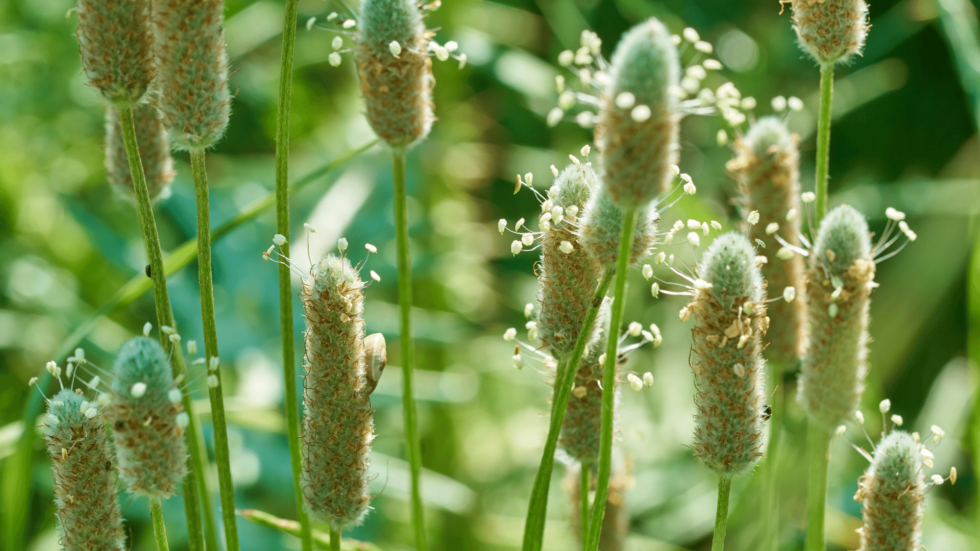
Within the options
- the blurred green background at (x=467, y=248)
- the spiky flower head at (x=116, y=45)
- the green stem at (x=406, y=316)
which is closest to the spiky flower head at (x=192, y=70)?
the spiky flower head at (x=116, y=45)

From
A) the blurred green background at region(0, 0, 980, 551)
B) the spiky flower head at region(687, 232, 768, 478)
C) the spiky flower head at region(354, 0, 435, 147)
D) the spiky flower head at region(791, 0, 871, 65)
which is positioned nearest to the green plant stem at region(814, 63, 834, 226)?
the spiky flower head at region(791, 0, 871, 65)

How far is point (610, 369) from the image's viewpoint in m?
0.48

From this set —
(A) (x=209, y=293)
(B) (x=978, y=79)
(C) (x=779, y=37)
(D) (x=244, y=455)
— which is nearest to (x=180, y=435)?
(A) (x=209, y=293)

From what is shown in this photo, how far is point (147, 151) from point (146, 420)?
0.29m

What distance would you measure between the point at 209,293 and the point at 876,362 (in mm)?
1354

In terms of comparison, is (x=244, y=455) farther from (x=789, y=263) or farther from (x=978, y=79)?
(x=978, y=79)

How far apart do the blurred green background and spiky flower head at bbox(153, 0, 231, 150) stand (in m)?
0.60

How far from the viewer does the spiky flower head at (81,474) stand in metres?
0.50

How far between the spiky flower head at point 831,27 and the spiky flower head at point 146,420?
1.62 feet

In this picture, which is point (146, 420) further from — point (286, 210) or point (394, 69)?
point (394, 69)

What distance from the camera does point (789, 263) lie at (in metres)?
0.77

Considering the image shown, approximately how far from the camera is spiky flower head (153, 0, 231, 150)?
20.2 inches

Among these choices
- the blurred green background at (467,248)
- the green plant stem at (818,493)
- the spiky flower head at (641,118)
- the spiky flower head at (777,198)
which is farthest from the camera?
the blurred green background at (467,248)

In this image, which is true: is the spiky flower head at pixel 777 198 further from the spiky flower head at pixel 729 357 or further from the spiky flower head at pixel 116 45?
the spiky flower head at pixel 116 45
